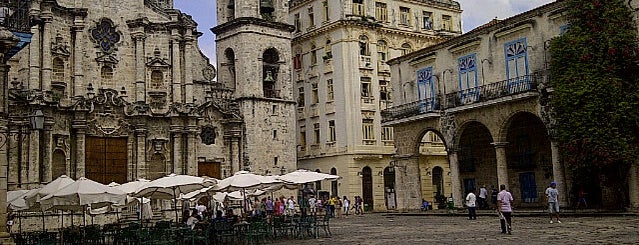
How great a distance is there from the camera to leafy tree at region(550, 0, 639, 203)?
2547 centimetres

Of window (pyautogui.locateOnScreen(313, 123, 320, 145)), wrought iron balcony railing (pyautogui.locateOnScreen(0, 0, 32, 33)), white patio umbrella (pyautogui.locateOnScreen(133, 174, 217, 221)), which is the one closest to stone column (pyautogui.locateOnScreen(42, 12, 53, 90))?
white patio umbrella (pyautogui.locateOnScreen(133, 174, 217, 221))

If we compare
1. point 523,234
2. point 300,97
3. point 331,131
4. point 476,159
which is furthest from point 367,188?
point 523,234

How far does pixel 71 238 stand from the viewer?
18.2 meters

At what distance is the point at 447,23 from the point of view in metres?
49.4

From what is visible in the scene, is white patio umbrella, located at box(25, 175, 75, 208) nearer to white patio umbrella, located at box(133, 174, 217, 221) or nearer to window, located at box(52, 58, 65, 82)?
white patio umbrella, located at box(133, 174, 217, 221)

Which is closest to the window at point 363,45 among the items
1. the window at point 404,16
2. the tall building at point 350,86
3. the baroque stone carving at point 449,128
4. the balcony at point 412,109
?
the tall building at point 350,86

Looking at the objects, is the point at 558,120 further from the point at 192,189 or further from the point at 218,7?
the point at 218,7

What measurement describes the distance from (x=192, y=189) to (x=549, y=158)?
17549 millimetres

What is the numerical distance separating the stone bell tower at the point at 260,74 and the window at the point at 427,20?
38.2ft

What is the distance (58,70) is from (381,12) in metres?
21.4

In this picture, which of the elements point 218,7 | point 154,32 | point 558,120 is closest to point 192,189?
point 558,120

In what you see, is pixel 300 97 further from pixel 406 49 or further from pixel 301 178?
pixel 301 178

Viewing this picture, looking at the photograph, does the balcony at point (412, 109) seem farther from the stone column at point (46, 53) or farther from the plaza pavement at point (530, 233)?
the stone column at point (46, 53)

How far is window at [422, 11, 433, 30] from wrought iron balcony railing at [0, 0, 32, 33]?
111ft
